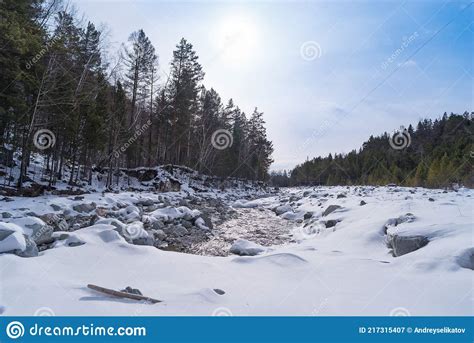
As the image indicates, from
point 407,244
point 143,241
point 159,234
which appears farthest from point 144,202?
point 407,244

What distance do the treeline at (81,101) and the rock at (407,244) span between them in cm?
1155

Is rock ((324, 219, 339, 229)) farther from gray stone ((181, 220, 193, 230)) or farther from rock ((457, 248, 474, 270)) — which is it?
rock ((457, 248, 474, 270))

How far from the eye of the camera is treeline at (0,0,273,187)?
12578 millimetres

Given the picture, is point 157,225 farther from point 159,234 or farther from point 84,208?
point 84,208

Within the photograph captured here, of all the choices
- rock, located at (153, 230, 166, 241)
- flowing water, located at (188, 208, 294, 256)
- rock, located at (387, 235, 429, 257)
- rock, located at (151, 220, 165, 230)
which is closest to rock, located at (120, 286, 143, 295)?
flowing water, located at (188, 208, 294, 256)

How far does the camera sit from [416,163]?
51.9 meters

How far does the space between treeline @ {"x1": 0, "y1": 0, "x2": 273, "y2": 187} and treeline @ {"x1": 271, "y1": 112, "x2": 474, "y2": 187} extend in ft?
82.0

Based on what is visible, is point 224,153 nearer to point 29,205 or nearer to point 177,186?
point 177,186

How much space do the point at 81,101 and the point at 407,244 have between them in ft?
53.2

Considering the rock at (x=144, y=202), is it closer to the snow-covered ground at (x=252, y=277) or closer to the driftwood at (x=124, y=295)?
the snow-covered ground at (x=252, y=277)

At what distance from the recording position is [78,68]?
17781 mm

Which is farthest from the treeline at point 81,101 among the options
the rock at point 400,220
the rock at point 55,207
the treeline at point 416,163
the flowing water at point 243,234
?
the treeline at point 416,163

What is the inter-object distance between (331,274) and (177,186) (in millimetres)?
19896

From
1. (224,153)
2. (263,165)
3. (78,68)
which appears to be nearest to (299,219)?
(78,68)
